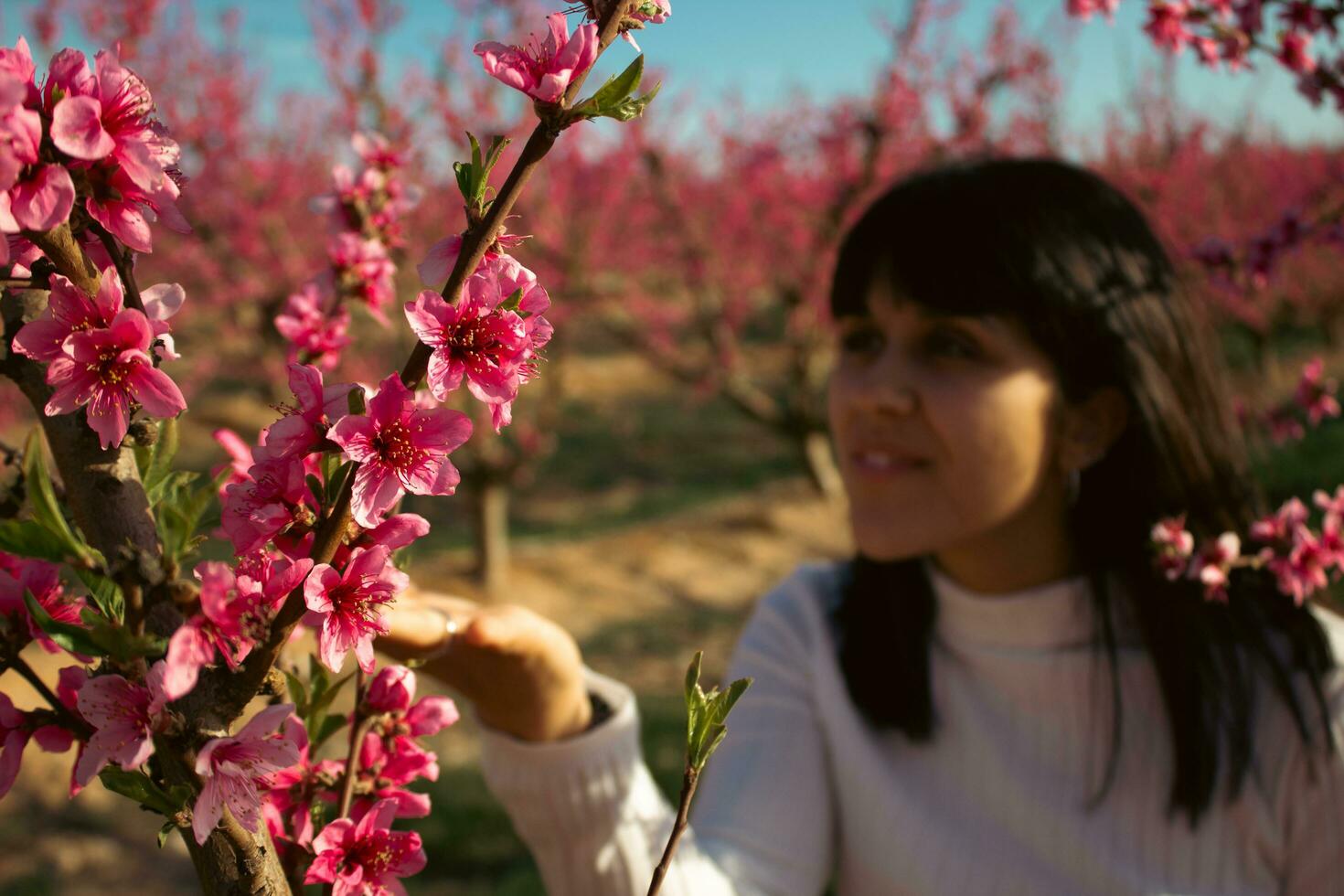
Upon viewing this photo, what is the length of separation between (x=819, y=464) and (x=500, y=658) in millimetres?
7100

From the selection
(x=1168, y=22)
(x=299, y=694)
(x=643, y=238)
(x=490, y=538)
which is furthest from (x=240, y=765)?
(x=643, y=238)

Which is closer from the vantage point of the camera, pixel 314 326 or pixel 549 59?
pixel 549 59

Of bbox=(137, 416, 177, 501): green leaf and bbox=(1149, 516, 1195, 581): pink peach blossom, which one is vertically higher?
bbox=(137, 416, 177, 501): green leaf

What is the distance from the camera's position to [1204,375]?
1765 millimetres

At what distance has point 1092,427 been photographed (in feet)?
5.73

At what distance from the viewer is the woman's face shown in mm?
1547

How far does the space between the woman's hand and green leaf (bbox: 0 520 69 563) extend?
0.42 meters

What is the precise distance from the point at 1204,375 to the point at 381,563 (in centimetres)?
165

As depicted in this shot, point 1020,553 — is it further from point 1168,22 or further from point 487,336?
point 487,336

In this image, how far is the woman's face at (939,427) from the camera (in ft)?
5.08

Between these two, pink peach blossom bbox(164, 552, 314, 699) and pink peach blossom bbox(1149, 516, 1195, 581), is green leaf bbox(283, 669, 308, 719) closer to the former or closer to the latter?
pink peach blossom bbox(164, 552, 314, 699)

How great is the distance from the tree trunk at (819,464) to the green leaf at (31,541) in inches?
291

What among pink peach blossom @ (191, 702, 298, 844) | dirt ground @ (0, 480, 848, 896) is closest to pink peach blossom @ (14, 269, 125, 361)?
pink peach blossom @ (191, 702, 298, 844)

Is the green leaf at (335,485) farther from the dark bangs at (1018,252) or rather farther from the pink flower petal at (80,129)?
the dark bangs at (1018,252)
